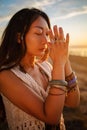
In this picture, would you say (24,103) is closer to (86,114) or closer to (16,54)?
(16,54)

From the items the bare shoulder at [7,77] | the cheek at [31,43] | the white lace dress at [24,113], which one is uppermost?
the cheek at [31,43]

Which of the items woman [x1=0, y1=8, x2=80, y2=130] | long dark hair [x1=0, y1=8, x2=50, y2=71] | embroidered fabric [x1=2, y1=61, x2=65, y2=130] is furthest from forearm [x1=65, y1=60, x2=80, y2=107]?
long dark hair [x1=0, y1=8, x2=50, y2=71]

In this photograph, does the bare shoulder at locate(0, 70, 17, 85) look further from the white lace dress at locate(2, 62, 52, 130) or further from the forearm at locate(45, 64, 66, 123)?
the forearm at locate(45, 64, 66, 123)

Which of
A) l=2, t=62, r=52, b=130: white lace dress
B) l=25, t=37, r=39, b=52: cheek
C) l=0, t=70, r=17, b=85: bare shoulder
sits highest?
l=25, t=37, r=39, b=52: cheek

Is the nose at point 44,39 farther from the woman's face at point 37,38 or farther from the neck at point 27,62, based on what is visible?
the neck at point 27,62

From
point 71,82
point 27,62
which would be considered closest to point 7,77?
point 27,62

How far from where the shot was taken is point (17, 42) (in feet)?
4.28

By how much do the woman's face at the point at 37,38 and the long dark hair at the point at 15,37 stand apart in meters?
0.02

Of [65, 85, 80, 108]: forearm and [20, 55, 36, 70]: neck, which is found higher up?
[20, 55, 36, 70]: neck

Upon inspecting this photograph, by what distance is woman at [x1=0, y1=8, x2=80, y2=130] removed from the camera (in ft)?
3.82

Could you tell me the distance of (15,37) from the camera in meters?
1.29

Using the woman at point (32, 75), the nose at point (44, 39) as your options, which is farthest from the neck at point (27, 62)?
the nose at point (44, 39)

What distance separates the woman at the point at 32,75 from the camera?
3.82 ft

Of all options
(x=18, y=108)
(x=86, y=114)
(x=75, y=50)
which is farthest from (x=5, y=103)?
(x=75, y=50)
